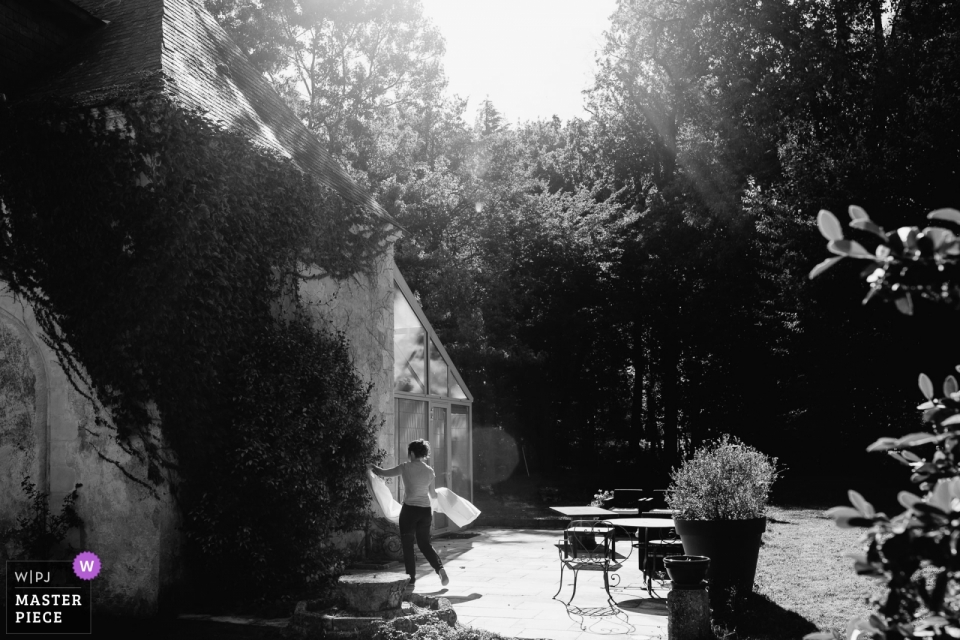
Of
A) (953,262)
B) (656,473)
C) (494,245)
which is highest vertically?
(494,245)

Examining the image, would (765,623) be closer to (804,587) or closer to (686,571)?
(686,571)

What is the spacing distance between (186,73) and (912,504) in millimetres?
→ 10267

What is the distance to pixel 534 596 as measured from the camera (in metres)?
9.28

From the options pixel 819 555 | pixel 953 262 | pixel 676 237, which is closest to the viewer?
pixel 953 262

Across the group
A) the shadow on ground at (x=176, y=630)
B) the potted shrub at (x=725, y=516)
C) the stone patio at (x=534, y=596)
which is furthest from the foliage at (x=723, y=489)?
the shadow on ground at (x=176, y=630)

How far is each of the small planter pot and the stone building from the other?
197 inches

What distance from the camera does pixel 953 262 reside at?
1.93 meters

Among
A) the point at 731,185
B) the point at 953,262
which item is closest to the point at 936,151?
the point at 731,185

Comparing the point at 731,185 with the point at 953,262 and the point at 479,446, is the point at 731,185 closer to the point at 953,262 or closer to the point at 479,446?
the point at 479,446

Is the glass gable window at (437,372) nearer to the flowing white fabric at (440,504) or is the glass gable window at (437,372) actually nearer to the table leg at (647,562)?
the flowing white fabric at (440,504)

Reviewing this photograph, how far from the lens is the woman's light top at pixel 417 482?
9.55 metres

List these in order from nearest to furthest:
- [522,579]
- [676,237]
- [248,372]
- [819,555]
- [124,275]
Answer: [124,275], [248,372], [522,579], [819,555], [676,237]

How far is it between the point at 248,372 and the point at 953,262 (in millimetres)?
8293

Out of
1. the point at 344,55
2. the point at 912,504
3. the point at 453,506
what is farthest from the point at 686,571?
the point at 344,55
